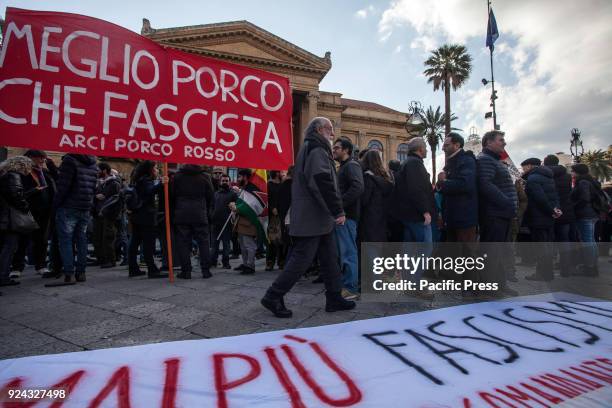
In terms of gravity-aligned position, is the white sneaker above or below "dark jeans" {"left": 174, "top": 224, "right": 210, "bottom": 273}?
below

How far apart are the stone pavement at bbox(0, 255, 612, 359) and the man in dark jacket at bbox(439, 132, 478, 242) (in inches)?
28.0

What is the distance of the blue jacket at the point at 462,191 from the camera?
3.43 meters

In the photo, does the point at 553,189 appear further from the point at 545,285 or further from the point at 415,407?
the point at 415,407

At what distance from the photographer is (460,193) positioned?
3.48 meters

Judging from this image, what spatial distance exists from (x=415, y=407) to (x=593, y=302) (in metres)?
2.82

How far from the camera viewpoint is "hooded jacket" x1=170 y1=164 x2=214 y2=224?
4555mm

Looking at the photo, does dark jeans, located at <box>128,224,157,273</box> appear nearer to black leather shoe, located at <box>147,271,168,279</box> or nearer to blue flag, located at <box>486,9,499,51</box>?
black leather shoe, located at <box>147,271,168,279</box>

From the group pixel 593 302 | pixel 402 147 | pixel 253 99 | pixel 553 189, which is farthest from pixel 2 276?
pixel 402 147

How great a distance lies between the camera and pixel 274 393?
1.53 meters

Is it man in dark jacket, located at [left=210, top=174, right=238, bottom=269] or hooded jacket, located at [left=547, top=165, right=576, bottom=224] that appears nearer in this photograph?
hooded jacket, located at [left=547, top=165, right=576, bottom=224]

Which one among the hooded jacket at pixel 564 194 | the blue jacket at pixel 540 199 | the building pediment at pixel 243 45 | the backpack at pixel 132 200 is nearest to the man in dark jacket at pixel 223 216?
the backpack at pixel 132 200

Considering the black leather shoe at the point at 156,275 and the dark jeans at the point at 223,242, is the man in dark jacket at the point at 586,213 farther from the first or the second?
the black leather shoe at the point at 156,275

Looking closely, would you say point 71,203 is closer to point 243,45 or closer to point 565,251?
point 565,251

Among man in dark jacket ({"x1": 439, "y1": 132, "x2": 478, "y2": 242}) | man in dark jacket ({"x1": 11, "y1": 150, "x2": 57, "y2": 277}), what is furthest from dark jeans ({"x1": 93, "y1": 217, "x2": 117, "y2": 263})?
man in dark jacket ({"x1": 439, "y1": 132, "x2": 478, "y2": 242})
